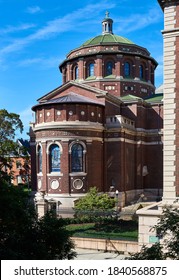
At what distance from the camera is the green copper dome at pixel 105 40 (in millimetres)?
39322

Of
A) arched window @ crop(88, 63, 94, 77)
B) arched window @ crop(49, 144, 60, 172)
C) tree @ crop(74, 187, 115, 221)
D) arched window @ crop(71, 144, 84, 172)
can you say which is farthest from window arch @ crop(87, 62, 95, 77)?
tree @ crop(74, 187, 115, 221)

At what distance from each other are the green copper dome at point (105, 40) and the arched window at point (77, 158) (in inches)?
585

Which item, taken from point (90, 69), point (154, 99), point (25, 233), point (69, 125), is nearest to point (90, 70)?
point (90, 69)

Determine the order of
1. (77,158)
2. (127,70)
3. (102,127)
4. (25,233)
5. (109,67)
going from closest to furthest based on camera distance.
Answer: (25,233)
(77,158)
(102,127)
(109,67)
(127,70)

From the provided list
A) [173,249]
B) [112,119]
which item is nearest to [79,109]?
[112,119]

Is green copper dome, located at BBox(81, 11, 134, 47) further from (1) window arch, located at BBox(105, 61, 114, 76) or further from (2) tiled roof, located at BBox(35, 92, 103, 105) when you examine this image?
(2) tiled roof, located at BBox(35, 92, 103, 105)

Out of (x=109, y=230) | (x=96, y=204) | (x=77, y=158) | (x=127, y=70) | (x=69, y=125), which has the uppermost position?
(x=127, y=70)

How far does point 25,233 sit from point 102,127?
23.5 meters

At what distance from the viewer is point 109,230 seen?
20.7 m

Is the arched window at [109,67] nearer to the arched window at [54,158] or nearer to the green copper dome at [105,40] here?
the green copper dome at [105,40]

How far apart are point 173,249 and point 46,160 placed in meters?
23.6

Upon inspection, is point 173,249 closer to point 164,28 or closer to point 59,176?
point 164,28

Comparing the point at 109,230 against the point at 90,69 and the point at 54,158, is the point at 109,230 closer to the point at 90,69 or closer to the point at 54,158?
the point at 54,158

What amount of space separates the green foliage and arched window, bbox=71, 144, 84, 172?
20003 millimetres
